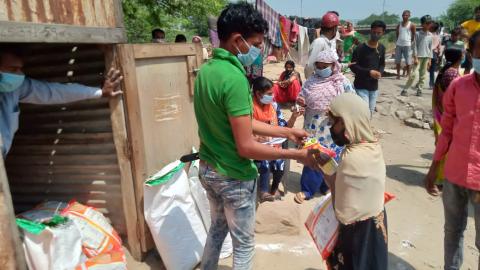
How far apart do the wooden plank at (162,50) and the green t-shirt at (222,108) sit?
1.01 m

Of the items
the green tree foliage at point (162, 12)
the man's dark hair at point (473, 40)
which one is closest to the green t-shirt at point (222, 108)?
the man's dark hair at point (473, 40)

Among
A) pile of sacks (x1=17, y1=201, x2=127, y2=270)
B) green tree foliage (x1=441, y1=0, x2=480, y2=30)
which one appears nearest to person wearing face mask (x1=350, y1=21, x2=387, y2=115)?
pile of sacks (x1=17, y1=201, x2=127, y2=270)

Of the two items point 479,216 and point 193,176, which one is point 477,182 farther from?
point 193,176

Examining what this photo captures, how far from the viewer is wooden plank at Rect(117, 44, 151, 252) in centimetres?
279

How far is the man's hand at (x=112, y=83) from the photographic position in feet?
8.96

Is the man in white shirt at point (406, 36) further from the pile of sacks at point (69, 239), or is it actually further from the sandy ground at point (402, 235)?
the pile of sacks at point (69, 239)

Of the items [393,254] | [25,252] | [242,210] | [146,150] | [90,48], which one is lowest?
[393,254]

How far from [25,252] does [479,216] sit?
2923 millimetres

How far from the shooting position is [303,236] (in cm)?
372

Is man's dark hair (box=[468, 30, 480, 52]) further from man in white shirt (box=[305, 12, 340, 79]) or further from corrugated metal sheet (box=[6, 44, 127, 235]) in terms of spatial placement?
corrugated metal sheet (box=[6, 44, 127, 235])

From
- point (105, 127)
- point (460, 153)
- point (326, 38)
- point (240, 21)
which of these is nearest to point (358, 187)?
point (460, 153)

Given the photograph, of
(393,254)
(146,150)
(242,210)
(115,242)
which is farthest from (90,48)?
(393,254)

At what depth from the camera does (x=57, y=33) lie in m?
2.27

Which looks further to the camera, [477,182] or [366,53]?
[366,53]
